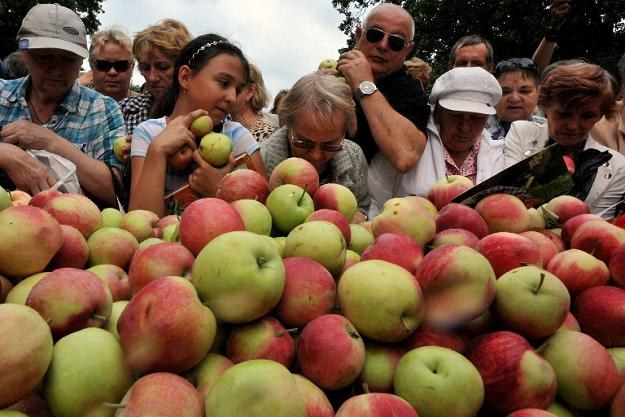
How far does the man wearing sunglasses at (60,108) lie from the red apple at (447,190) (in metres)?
1.96

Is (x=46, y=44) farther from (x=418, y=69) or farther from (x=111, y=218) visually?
(x=418, y=69)

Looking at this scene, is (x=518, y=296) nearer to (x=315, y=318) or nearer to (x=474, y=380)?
(x=474, y=380)

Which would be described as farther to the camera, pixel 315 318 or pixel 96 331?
pixel 315 318

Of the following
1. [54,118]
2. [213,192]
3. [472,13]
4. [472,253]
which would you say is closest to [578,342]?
[472,253]

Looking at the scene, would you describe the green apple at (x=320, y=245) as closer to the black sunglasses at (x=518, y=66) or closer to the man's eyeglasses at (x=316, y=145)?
the man's eyeglasses at (x=316, y=145)

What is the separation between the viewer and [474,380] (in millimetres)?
1117

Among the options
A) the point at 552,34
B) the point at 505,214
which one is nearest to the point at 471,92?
the point at 505,214

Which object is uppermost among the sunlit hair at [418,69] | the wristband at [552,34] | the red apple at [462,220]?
the wristband at [552,34]

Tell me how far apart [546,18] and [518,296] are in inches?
770

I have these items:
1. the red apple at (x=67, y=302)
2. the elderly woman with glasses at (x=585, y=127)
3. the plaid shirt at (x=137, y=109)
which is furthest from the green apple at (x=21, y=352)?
the plaid shirt at (x=137, y=109)

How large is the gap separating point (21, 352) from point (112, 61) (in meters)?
4.04

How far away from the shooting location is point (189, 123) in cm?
274

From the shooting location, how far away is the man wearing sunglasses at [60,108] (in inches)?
117

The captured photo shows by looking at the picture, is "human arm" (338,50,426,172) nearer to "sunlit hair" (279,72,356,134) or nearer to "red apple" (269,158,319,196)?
"sunlit hair" (279,72,356,134)
